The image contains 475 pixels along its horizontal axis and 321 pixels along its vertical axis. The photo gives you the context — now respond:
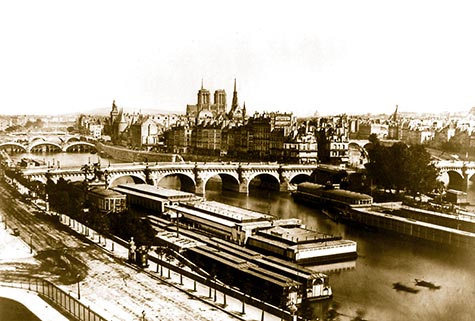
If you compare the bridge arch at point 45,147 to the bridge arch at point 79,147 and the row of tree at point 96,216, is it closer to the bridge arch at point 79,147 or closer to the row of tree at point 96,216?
the bridge arch at point 79,147

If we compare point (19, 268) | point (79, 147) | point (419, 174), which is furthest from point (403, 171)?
point (79, 147)

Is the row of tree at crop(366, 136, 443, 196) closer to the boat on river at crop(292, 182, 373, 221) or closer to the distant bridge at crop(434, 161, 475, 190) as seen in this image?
the boat on river at crop(292, 182, 373, 221)

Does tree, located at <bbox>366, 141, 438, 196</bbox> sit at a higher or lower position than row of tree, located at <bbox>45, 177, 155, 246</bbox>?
higher

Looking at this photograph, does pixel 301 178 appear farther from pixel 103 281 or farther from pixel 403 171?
pixel 103 281

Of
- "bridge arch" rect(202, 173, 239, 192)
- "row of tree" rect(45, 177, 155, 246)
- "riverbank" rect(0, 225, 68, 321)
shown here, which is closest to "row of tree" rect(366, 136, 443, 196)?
"bridge arch" rect(202, 173, 239, 192)

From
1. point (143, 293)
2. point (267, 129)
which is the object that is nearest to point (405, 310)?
point (143, 293)
